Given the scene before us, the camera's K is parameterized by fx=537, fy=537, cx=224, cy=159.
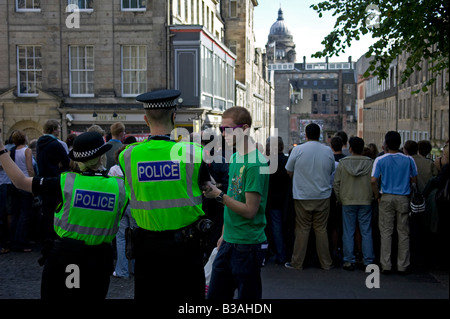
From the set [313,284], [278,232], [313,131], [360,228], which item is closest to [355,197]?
[360,228]

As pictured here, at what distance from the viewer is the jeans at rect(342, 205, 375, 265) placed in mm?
7969

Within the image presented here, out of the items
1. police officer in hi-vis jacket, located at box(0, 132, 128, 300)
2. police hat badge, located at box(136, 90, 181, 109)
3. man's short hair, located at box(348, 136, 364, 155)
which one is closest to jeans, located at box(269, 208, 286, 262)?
man's short hair, located at box(348, 136, 364, 155)

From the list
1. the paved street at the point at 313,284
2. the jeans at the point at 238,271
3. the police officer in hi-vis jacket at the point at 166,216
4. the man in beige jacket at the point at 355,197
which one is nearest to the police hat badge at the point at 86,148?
the police officer in hi-vis jacket at the point at 166,216

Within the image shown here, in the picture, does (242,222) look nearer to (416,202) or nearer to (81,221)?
(81,221)

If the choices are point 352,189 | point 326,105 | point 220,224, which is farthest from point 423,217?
point 326,105

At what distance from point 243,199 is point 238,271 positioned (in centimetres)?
62

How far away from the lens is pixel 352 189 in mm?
7941

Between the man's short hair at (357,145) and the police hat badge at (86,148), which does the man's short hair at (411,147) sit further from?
the police hat badge at (86,148)

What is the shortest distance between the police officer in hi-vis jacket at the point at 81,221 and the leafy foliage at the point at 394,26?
7927mm

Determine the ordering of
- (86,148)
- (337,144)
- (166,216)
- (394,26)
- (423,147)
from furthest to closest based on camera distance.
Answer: (394,26)
(337,144)
(423,147)
(86,148)
(166,216)

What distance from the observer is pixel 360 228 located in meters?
8.05

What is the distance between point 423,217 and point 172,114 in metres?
5.15

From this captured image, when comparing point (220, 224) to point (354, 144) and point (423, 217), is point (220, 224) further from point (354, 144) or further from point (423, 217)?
point (423, 217)

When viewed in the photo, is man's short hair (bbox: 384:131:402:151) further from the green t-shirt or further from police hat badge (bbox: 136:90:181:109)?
police hat badge (bbox: 136:90:181:109)
